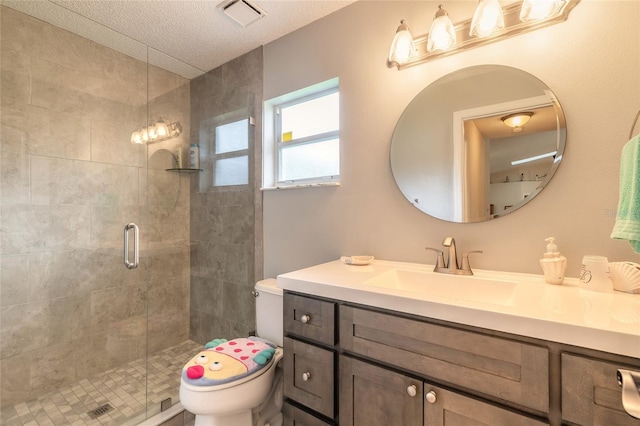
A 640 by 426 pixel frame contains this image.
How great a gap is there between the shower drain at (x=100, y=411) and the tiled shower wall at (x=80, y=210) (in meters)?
0.32

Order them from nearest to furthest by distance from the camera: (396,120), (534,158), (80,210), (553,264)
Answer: (553,264)
(534,158)
(396,120)
(80,210)

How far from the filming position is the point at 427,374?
31.9 inches

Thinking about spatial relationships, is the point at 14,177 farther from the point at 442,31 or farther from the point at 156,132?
the point at 442,31

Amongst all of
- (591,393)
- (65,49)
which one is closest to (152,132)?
(65,49)

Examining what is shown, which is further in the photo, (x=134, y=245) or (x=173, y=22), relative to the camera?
(x=134, y=245)

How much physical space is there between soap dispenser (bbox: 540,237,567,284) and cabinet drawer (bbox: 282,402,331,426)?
101cm

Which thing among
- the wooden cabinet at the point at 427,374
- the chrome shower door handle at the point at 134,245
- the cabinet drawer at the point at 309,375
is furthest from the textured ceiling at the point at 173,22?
the cabinet drawer at the point at 309,375

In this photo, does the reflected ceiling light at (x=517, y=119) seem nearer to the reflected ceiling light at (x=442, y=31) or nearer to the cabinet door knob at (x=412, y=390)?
the reflected ceiling light at (x=442, y=31)

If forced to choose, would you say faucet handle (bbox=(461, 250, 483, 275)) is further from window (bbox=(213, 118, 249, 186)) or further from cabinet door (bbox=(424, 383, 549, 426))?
window (bbox=(213, 118, 249, 186))

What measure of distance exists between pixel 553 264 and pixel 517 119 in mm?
618

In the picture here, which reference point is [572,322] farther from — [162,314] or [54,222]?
[54,222]

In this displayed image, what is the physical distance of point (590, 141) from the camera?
1034mm

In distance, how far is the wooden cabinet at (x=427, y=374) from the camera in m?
0.63

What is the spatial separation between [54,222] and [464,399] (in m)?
2.37
